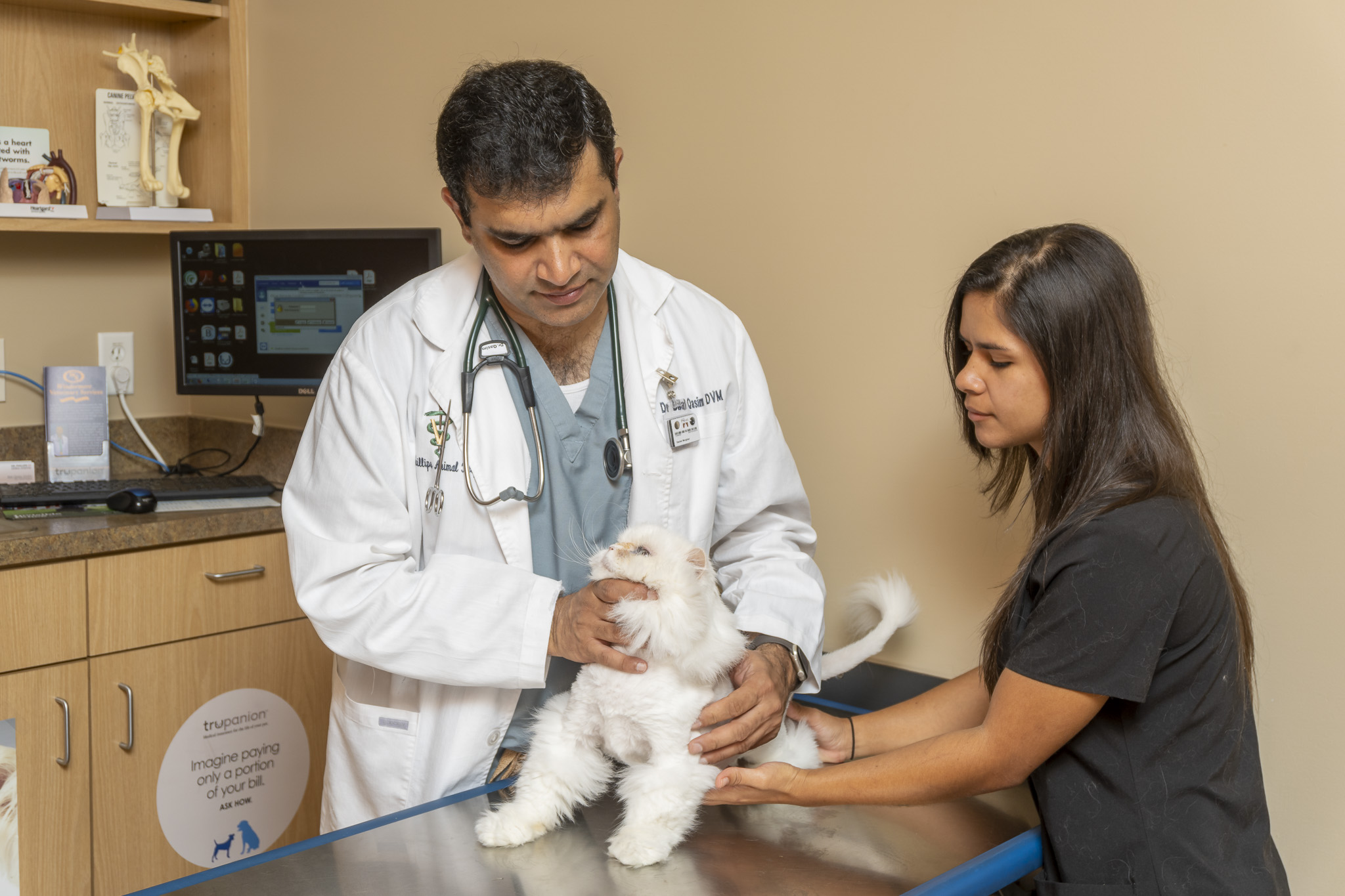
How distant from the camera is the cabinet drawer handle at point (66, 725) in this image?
205 centimetres

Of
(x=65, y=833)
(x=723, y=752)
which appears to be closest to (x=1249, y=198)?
(x=723, y=752)

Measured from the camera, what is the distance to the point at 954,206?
1687mm

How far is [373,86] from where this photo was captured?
2.51 metres

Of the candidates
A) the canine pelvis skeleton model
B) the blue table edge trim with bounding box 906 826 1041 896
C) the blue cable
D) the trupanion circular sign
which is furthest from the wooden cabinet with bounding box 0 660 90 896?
the blue table edge trim with bounding box 906 826 1041 896

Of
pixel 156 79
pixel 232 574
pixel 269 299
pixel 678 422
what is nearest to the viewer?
pixel 678 422

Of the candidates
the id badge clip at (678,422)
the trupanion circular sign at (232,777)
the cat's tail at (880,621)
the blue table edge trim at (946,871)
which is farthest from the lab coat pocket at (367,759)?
the trupanion circular sign at (232,777)

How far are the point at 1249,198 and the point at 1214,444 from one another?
34cm

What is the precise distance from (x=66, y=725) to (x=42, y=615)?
23cm

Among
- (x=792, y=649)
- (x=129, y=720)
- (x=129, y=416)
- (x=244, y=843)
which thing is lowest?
(x=244, y=843)

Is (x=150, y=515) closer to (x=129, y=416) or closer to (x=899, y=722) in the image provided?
(x=129, y=416)

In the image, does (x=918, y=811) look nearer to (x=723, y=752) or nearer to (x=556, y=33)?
(x=723, y=752)

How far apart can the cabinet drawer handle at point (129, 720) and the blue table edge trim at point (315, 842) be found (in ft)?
3.49

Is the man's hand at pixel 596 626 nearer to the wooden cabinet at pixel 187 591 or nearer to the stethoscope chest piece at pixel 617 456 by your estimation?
the stethoscope chest piece at pixel 617 456

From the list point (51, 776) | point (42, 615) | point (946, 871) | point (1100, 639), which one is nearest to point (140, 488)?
point (42, 615)
